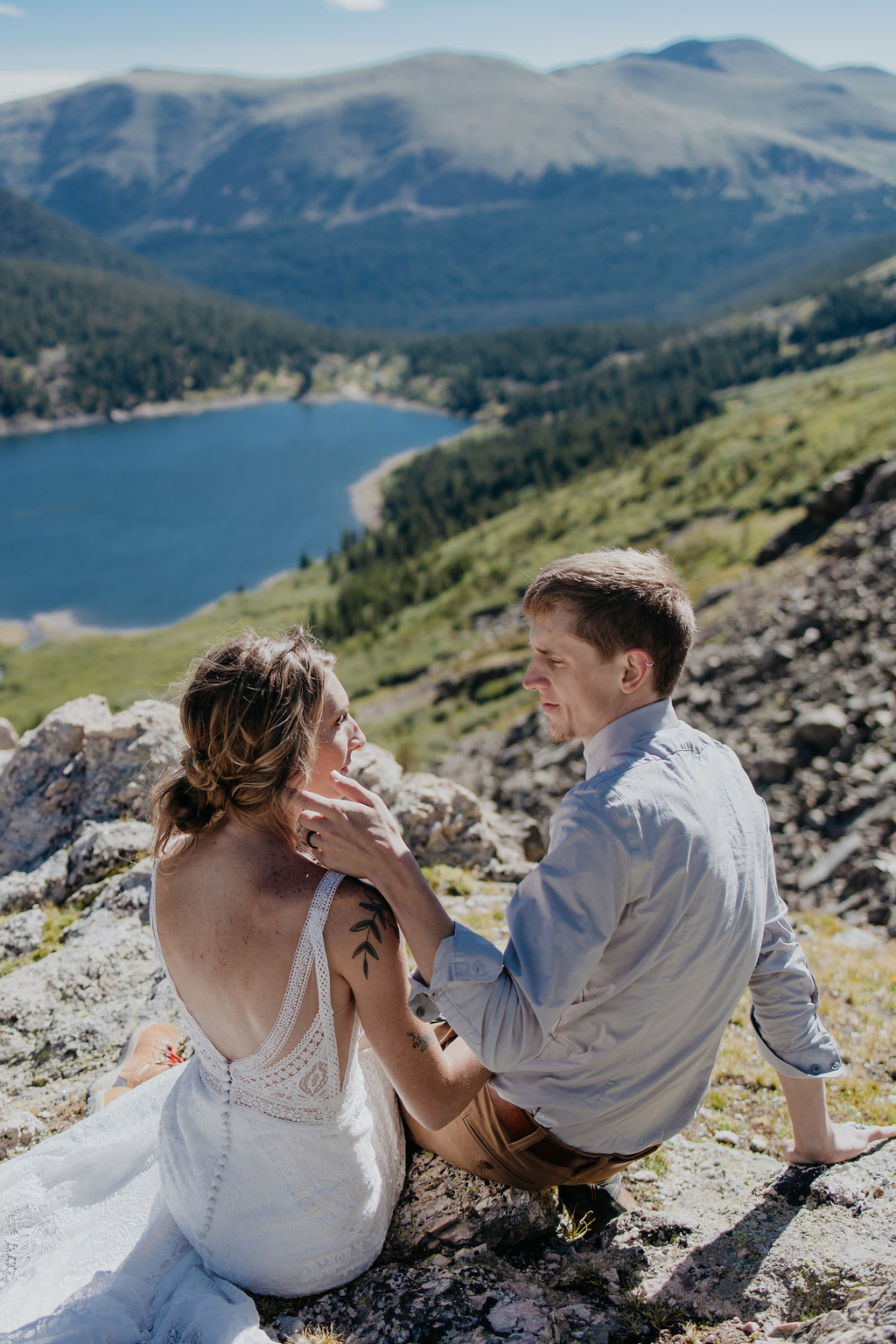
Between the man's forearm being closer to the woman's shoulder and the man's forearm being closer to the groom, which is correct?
the groom

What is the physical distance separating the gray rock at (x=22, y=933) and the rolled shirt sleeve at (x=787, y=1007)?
577 cm

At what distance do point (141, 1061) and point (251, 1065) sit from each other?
1.84 m

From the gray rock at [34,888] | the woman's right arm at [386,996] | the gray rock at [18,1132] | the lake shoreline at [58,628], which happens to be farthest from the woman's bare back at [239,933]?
the lake shoreline at [58,628]

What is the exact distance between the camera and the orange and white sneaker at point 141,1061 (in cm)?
486

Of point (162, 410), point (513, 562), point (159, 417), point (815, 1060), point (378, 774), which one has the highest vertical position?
point (162, 410)

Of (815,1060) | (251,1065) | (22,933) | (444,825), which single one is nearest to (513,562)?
(444,825)

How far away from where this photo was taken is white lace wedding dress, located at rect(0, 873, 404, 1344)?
3393 mm

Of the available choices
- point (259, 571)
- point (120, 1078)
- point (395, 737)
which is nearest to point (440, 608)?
point (395, 737)

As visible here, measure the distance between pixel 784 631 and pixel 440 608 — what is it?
41.3m

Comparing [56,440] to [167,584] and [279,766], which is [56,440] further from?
[279,766]

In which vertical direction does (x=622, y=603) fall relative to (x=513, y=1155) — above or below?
above

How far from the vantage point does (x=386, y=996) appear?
133 inches

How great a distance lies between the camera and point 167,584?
91.5m

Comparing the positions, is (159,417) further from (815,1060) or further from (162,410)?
(815,1060)
